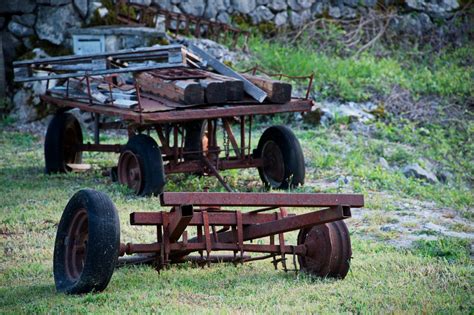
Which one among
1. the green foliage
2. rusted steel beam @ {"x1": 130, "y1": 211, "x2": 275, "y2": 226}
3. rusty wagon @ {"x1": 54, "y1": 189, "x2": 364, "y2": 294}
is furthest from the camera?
the green foliage

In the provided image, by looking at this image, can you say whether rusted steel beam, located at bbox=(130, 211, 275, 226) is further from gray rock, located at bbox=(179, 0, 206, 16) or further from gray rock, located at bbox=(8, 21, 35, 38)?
gray rock, located at bbox=(179, 0, 206, 16)

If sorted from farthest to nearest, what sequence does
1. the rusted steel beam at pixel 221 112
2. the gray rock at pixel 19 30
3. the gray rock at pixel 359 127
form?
the gray rock at pixel 19 30 < the gray rock at pixel 359 127 < the rusted steel beam at pixel 221 112

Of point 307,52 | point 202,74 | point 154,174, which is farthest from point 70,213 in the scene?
point 307,52

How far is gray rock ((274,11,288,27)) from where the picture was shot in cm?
1911

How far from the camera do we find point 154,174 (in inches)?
424

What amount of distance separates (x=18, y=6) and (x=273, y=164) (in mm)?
7445

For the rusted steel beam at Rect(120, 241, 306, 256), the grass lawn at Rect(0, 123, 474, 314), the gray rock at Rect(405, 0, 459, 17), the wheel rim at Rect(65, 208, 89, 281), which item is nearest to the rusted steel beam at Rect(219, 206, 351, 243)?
the rusted steel beam at Rect(120, 241, 306, 256)

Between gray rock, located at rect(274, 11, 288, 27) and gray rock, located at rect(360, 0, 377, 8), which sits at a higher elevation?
gray rock, located at rect(360, 0, 377, 8)

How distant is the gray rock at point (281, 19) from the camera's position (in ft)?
62.7

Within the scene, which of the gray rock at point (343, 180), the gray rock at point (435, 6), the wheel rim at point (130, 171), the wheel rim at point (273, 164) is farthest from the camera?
the gray rock at point (435, 6)

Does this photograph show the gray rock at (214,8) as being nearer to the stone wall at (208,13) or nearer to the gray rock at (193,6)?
the stone wall at (208,13)

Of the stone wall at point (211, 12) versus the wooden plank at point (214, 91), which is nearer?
the wooden plank at point (214, 91)

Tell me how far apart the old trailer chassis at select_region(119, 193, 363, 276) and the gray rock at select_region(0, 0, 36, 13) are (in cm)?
1076

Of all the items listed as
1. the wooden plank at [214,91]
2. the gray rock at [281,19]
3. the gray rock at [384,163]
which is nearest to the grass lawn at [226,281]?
the wooden plank at [214,91]
